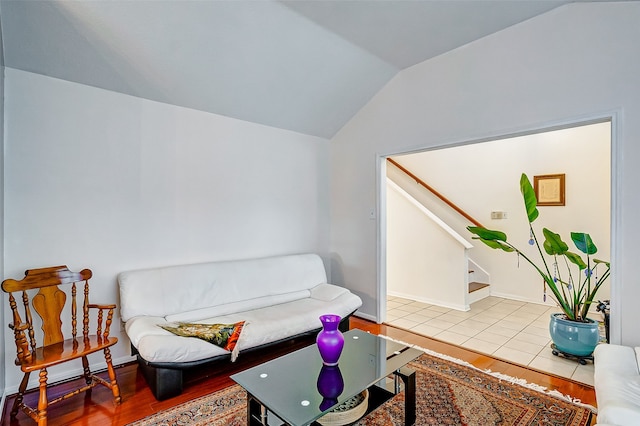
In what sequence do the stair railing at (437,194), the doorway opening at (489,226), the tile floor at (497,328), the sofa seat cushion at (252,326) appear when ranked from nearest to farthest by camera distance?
the sofa seat cushion at (252,326), the tile floor at (497,328), the doorway opening at (489,226), the stair railing at (437,194)

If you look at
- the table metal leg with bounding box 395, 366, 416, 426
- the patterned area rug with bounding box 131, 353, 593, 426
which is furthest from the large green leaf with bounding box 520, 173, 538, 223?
the table metal leg with bounding box 395, 366, 416, 426

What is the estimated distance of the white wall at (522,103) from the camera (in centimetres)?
224

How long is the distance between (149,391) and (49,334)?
2.60 feet

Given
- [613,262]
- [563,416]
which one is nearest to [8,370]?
[563,416]

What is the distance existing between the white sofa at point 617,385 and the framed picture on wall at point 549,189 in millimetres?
2739

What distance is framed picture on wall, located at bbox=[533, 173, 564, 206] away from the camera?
4.25 metres

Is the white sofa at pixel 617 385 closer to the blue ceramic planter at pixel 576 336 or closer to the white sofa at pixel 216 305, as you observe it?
the blue ceramic planter at pixel 576 336

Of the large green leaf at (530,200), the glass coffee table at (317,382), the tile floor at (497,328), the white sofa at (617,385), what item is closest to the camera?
the white sofa at (617,385)

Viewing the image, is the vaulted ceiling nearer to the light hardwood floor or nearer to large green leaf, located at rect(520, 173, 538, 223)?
large green leaf, located at rect(520, 173, 538, 223)

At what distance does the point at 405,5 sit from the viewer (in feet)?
Result: 8.22

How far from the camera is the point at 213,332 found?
2432 millimetres

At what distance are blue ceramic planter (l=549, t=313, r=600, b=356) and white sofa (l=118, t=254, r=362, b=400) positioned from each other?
1831mm

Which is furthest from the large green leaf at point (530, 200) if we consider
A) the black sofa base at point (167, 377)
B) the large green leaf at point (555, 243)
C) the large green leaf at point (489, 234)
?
the black sofa base at point (167, 377)

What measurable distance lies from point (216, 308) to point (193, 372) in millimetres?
581
